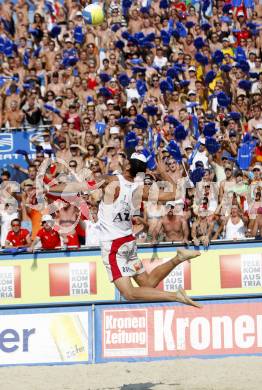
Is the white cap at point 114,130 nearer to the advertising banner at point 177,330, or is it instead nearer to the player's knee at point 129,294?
the advertising banner at point 177,330

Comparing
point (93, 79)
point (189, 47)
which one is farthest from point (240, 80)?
point (93, 79)

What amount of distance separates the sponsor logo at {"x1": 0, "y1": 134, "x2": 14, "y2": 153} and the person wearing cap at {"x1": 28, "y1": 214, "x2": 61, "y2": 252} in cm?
331

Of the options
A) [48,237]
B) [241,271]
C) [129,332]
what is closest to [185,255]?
[129,332]

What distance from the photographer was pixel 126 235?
9484mm

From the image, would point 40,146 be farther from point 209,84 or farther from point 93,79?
point 209,84

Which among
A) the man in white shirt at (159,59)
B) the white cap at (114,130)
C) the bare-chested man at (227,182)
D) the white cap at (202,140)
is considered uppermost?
the man in white shirt at (159,59)

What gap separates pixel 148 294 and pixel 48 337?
10.6ft

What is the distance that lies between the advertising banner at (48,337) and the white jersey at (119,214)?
2646mm

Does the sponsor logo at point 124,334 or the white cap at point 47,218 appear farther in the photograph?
the white cap at point 47,218

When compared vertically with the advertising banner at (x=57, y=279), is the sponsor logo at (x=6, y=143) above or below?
above

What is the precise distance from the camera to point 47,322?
11.8m

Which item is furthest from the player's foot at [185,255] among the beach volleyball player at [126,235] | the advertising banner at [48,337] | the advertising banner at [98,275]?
the advertising banner at [98,275]

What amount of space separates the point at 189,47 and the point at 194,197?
5544 mm

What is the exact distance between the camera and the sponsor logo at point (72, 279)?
1438 cm
